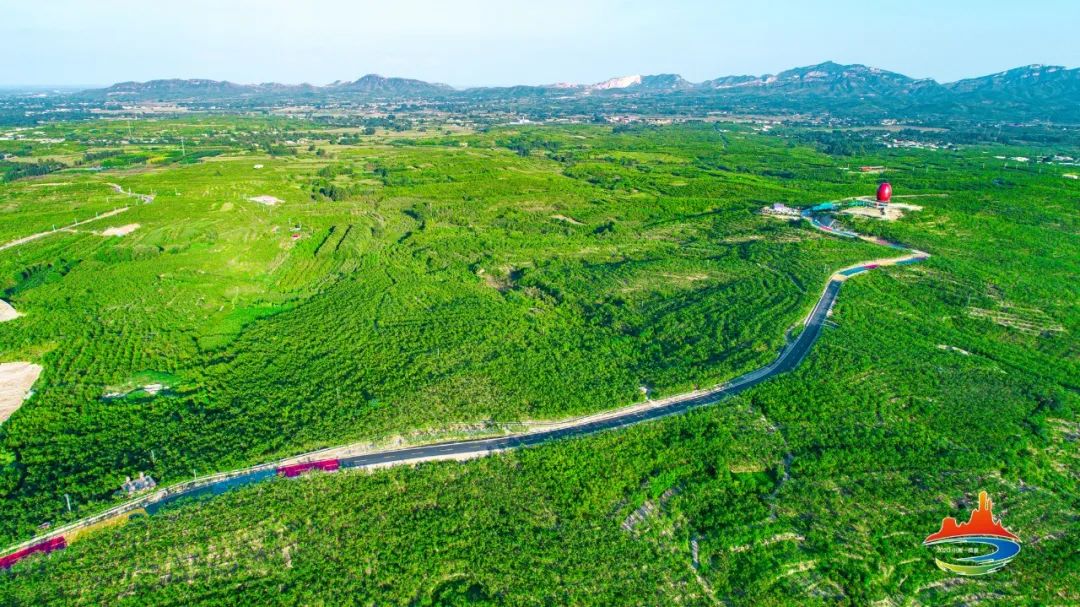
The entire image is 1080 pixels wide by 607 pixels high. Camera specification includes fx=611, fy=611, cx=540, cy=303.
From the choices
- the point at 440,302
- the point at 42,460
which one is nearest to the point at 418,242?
the point at 440,302

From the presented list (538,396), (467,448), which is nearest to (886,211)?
(538,396)

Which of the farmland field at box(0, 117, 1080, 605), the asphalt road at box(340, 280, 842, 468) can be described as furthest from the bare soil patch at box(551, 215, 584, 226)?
the asphalt road at box(340, 280, 842, 468)

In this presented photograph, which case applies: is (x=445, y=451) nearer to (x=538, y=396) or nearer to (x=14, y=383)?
(x=538, y=396)

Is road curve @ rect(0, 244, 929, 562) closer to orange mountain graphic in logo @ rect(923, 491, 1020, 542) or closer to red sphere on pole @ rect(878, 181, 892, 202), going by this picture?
orange mountain graphic in logo @ rect(923, 491, 1020, 542)

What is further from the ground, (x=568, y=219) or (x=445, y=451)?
(x=568, y=219)

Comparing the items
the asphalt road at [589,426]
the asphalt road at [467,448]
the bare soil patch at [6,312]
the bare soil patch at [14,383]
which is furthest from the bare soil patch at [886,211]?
the bare soil patch at [6,312]

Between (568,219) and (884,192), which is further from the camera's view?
(568,219)
